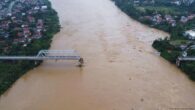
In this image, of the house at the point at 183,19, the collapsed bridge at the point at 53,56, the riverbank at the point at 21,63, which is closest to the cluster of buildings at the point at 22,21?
the riverbank at the point at 21,63

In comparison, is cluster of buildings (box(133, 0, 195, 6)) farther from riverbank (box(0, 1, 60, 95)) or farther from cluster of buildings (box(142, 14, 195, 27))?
riverbank (box(0, 1, 60, 95))

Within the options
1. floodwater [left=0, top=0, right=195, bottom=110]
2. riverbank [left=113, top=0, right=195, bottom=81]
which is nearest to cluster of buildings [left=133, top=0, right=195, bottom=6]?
riverbank [left=113, top=0, right=195, bottom=81]

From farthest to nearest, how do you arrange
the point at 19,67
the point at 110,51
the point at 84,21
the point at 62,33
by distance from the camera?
1. the point at 84,21
2. the point at 62,33
3. the point at 110,51
4. the point at 19,67

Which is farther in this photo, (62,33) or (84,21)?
(84,21)

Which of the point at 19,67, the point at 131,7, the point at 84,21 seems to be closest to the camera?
the point at 19,67

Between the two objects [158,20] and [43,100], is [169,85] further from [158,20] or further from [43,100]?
[158,20]

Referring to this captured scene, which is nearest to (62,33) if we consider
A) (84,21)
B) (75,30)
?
(75,30)
